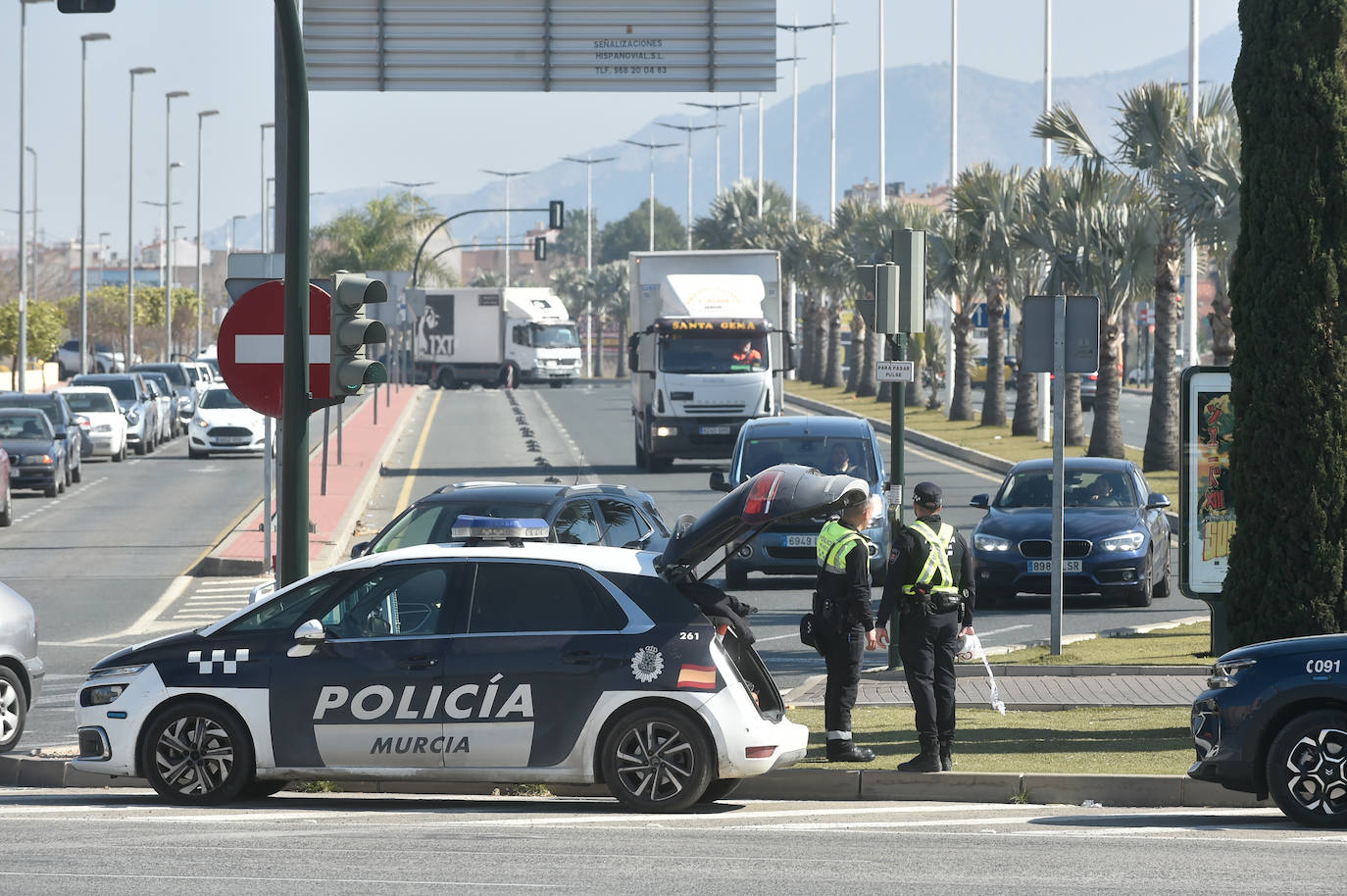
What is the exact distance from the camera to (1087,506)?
67.3 ft

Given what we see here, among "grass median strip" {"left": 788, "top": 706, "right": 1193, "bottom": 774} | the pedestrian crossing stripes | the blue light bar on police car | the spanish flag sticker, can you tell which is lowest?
the pedestrian crossing stripes

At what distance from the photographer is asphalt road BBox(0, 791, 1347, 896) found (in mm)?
7902

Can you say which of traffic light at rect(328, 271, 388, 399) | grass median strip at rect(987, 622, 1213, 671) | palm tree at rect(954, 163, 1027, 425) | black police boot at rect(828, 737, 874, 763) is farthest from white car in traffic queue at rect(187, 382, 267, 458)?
black police boot at rect(828, 737, 874, 763)

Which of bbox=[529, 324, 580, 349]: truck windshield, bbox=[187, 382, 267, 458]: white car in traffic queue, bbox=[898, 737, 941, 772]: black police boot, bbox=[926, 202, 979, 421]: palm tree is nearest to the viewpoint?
bbox=[898, 737, 941, 772]: black police boot

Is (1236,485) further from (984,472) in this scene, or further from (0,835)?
Result: (984,472)

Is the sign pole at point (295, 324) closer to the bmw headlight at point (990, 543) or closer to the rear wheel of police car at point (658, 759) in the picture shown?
the rear wheel of police car at point (658, 759)

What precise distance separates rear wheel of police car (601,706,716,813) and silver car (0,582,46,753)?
446cm

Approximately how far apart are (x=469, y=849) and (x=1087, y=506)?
1300cm

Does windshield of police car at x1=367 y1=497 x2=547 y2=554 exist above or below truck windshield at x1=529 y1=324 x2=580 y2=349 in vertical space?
below

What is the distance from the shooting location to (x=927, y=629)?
10.9 m

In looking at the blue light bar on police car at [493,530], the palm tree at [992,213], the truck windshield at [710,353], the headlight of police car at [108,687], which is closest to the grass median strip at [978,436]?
the truck windshield at [710,353]

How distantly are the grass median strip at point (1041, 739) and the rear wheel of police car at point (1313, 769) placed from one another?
1381 millimetres

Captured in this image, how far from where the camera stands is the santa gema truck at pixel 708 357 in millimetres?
36125

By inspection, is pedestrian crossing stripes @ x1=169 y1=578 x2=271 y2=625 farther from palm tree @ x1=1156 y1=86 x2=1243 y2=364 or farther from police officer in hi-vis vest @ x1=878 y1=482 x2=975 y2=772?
palm tree @ x1=1156 y1=86 x2=1243 y2=364
